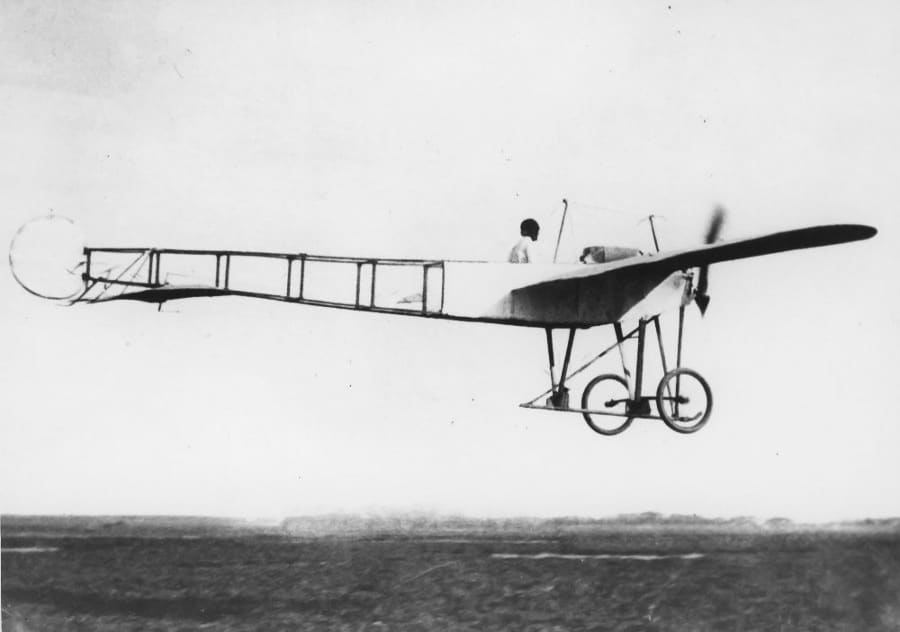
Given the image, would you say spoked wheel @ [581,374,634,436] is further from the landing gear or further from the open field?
the open field

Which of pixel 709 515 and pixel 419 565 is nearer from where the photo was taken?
pixel 709 515

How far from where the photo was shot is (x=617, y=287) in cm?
417

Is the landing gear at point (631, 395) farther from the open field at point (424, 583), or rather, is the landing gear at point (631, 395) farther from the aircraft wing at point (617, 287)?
the open field at point (424, 583)

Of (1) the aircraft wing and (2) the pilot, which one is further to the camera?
(2) the pilot

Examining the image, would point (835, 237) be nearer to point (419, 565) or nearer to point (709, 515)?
point (709, 515)

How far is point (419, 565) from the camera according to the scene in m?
4.81

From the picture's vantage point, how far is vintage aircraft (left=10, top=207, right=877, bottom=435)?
4176mm

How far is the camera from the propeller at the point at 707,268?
13.9ft

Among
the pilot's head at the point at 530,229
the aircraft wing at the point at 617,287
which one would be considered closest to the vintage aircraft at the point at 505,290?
the aircraft wing at the point at 617,287

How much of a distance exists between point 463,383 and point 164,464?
151 cm

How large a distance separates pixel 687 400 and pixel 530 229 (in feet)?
3.67

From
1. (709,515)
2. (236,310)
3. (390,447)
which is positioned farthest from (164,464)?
(709,515)

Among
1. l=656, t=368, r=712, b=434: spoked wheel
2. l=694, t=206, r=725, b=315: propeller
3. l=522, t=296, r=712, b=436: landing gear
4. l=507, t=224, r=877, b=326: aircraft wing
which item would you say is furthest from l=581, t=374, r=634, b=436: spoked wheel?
l=694, t=206, r=725, b=315: propeller

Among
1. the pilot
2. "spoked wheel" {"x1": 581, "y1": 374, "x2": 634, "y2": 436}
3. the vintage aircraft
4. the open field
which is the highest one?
the pilot
